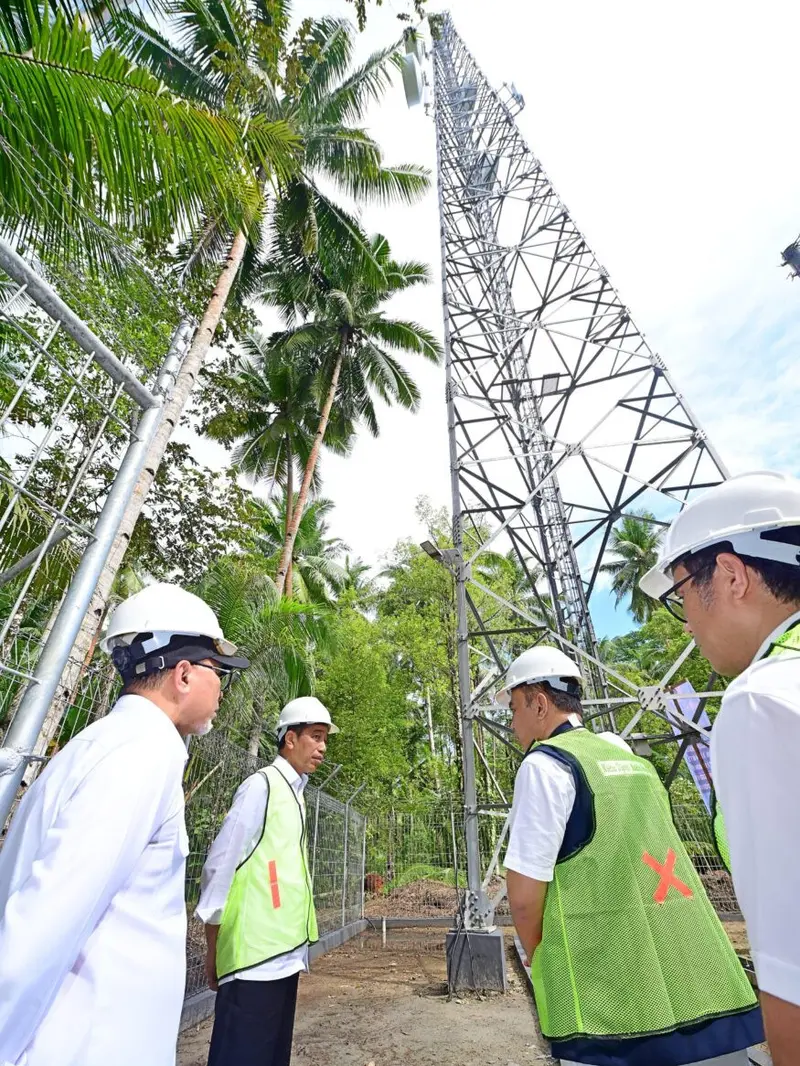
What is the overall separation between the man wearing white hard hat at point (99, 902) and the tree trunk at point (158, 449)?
1.72 metres

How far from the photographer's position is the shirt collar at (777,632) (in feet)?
3.65

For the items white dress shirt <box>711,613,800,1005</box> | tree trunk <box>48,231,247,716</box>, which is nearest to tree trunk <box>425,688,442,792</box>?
tree trunk <box>48,231,247,716</box>

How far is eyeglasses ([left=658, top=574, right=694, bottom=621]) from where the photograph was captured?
4.64 feet

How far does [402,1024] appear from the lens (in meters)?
5.33

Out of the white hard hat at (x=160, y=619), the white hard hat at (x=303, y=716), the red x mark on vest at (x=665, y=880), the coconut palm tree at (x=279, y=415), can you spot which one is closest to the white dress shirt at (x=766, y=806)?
the red x mark on vest at (x=665, y=880)

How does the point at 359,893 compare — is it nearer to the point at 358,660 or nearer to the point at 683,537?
the point at 358,660

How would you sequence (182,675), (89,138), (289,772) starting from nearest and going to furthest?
(182,675), (289,772), (89,138)

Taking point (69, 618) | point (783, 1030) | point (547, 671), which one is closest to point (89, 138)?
point (69, 618)

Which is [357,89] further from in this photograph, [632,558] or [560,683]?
[632,558]

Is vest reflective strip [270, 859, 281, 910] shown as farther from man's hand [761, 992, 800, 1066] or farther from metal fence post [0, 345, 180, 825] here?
man's hand [761, 992, 800, 1066]

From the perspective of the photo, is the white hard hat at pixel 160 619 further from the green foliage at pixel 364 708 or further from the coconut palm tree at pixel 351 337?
the green foliage at pixel 364 708

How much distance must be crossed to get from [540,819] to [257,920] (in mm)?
1515

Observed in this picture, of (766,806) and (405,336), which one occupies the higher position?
(405,336)

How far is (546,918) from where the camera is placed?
1892mm
